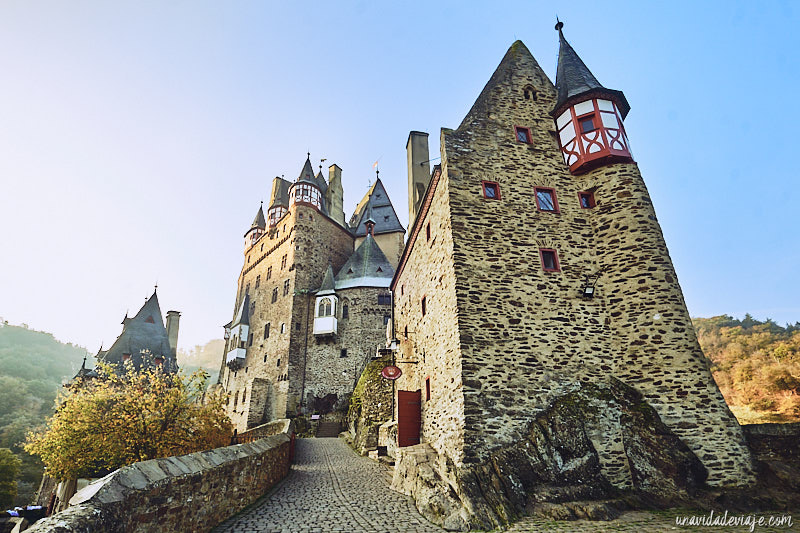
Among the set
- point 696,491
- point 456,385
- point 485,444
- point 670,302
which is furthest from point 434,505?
point 670,302

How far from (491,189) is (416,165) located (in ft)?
33.9

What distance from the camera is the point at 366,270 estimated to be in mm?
35656

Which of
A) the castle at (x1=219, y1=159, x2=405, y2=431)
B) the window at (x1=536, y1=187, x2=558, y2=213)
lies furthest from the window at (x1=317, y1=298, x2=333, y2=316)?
the window at (x1=536, y1=187, x2=558, y2=213)

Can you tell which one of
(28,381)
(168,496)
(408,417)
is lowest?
(168,496)

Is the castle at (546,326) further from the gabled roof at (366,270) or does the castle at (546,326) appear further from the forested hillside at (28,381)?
the forested hillside at (28,381)

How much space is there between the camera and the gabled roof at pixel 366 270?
3491 centimetres

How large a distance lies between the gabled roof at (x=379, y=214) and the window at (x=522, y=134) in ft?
91.6

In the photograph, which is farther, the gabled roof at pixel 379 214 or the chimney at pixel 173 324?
the chimney at pixel 173 324

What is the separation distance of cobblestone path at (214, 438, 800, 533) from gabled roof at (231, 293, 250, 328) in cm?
3000

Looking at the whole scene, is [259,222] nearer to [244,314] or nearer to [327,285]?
[244,314]

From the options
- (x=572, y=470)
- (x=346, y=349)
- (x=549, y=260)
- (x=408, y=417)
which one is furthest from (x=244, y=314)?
(x=572, y=470)

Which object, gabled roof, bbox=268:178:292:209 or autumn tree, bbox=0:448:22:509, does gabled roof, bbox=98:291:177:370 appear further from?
gabled roof, bbox=268:178:292:209

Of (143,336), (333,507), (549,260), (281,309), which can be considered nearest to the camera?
(333,507)

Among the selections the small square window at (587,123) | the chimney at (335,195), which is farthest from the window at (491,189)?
the chimney at (335,195)
